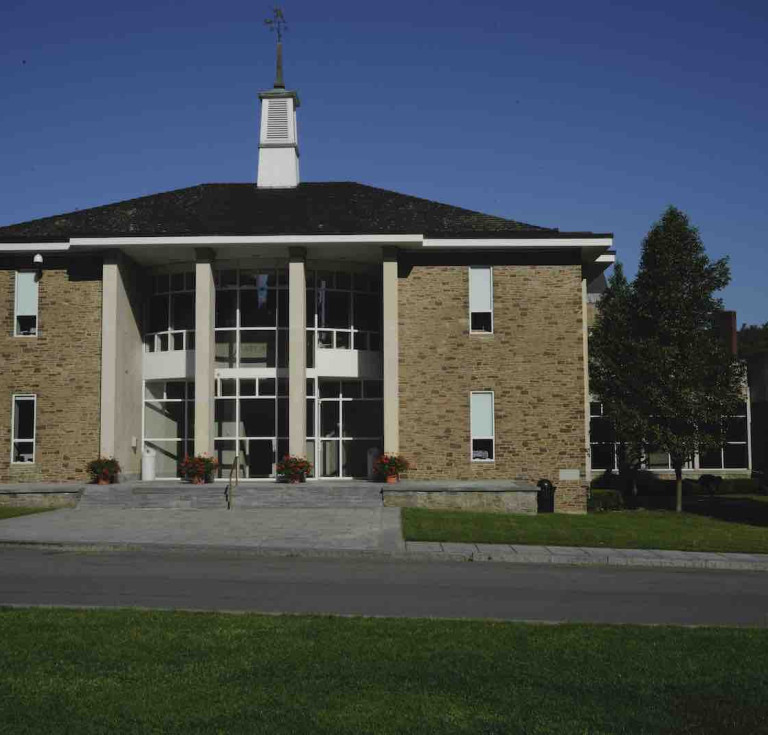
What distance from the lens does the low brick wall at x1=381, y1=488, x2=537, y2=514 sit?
79.8 feet

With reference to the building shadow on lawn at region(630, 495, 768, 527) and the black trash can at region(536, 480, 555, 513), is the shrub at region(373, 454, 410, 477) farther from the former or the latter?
the building shadow on lawn at region(630, 495, 768, 527)

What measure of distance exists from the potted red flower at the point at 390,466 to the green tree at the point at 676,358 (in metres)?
7.24

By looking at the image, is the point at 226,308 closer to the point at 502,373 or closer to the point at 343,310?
the point at 343,310

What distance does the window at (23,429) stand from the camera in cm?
2744

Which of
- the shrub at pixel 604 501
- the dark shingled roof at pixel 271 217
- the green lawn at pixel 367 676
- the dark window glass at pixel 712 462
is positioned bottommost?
the shrub at pixel 604 501

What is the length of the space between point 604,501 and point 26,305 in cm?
1831

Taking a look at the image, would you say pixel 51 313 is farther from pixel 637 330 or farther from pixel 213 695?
pixel 213 695

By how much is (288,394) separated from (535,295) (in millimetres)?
7828

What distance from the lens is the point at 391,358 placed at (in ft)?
88.8

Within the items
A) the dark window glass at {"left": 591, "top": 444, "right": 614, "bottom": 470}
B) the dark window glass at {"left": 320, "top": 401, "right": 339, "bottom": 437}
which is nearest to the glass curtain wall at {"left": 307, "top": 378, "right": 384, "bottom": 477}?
the dark window glass at {"left": 320, "top": 401, "right": 339, "bottom": 437}

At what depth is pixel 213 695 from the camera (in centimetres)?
648

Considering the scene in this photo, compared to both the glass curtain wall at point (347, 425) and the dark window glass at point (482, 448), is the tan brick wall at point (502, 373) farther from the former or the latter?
the glass curtain wall at point (347, 425)

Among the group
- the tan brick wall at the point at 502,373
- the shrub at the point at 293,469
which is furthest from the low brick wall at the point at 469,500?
the shrub at the point at 293,469

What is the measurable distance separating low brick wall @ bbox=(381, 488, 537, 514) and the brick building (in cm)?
278
